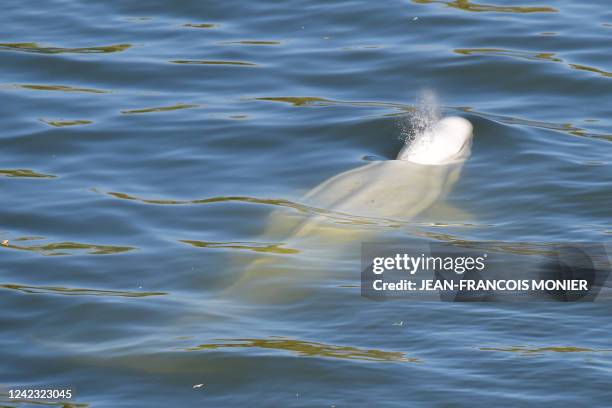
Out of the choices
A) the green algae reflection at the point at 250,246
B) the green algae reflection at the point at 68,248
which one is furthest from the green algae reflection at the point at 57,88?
the green algae reflection at the point at 250,246

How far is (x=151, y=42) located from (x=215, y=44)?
64cm

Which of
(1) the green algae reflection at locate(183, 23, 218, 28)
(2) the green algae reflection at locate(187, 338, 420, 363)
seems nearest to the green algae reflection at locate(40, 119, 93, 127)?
(1) the green algae reflection at locate(183, 23, 218, 28)

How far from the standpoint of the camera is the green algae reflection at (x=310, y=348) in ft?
20.7

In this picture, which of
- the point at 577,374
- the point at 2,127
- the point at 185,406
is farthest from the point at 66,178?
the point at 577,374

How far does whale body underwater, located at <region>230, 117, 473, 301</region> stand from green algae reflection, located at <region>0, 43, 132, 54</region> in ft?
12.0

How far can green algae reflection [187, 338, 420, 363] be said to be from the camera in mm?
6297

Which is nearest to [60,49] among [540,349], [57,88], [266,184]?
[57,88]

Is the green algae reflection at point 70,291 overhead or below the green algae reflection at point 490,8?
below

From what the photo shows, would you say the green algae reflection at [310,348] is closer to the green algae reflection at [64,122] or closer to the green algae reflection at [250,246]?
the green algae reflection at [250,246]

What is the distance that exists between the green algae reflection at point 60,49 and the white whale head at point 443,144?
3.63m

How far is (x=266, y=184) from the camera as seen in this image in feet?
29.6

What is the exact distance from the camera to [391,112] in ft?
34.1

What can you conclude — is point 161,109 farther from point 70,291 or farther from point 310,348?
point 310,348

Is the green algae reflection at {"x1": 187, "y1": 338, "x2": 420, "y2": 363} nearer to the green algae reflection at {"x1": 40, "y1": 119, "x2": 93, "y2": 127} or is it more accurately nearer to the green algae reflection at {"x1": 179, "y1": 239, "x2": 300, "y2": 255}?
the green algae reflection at {"x1": 179, "y1": 239, "x2": 300, "y2": 255}
